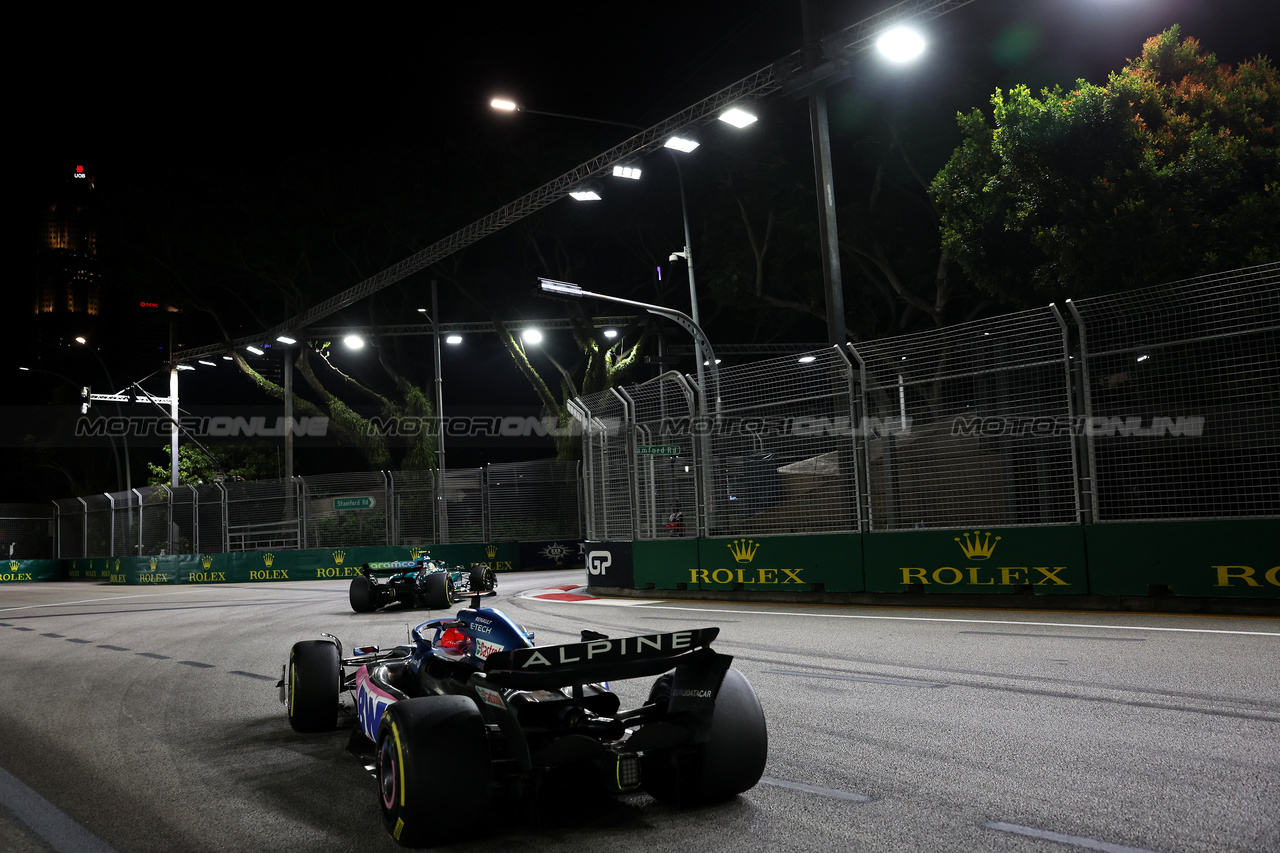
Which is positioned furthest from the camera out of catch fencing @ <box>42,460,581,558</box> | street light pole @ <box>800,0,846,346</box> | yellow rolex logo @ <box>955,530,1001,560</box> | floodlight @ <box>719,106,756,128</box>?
catch fencing @ <box>42,460,581,558</box>

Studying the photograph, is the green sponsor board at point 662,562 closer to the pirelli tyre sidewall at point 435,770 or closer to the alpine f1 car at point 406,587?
the alpine f1 car at point 406,587

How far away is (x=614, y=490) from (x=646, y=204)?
1762 centimetres

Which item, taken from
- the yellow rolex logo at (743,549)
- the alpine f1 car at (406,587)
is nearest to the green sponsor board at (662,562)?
the yellow rolex logo at (743,549)

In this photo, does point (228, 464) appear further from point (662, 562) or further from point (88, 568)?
point (662, 562)

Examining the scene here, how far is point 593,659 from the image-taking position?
360 centimetres

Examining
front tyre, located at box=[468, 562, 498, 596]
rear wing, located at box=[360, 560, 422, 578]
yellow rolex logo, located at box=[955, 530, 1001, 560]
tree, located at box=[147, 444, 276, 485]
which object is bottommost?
front tyre, located at box=[468, 562, 498, 596]

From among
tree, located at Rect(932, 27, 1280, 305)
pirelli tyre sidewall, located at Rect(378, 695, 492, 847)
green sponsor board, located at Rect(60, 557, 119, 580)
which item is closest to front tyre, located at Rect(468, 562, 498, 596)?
tree, located at Rect(932, 27, 1280, 305)

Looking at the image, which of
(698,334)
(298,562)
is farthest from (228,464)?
(698,334)

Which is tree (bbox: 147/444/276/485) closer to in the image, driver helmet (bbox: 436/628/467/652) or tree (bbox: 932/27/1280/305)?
tree (bbox: 932/27/1280/305)

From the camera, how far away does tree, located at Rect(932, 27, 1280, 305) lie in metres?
14.5

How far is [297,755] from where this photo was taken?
510 centimetres

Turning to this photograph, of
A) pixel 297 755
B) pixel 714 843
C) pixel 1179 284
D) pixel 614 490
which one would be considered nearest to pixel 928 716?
pixel 714 843

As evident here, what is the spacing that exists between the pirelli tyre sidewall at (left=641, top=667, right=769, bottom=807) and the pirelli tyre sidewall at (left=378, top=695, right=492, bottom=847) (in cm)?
69

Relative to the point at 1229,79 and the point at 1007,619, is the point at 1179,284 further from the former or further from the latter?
the point at 1229,79
